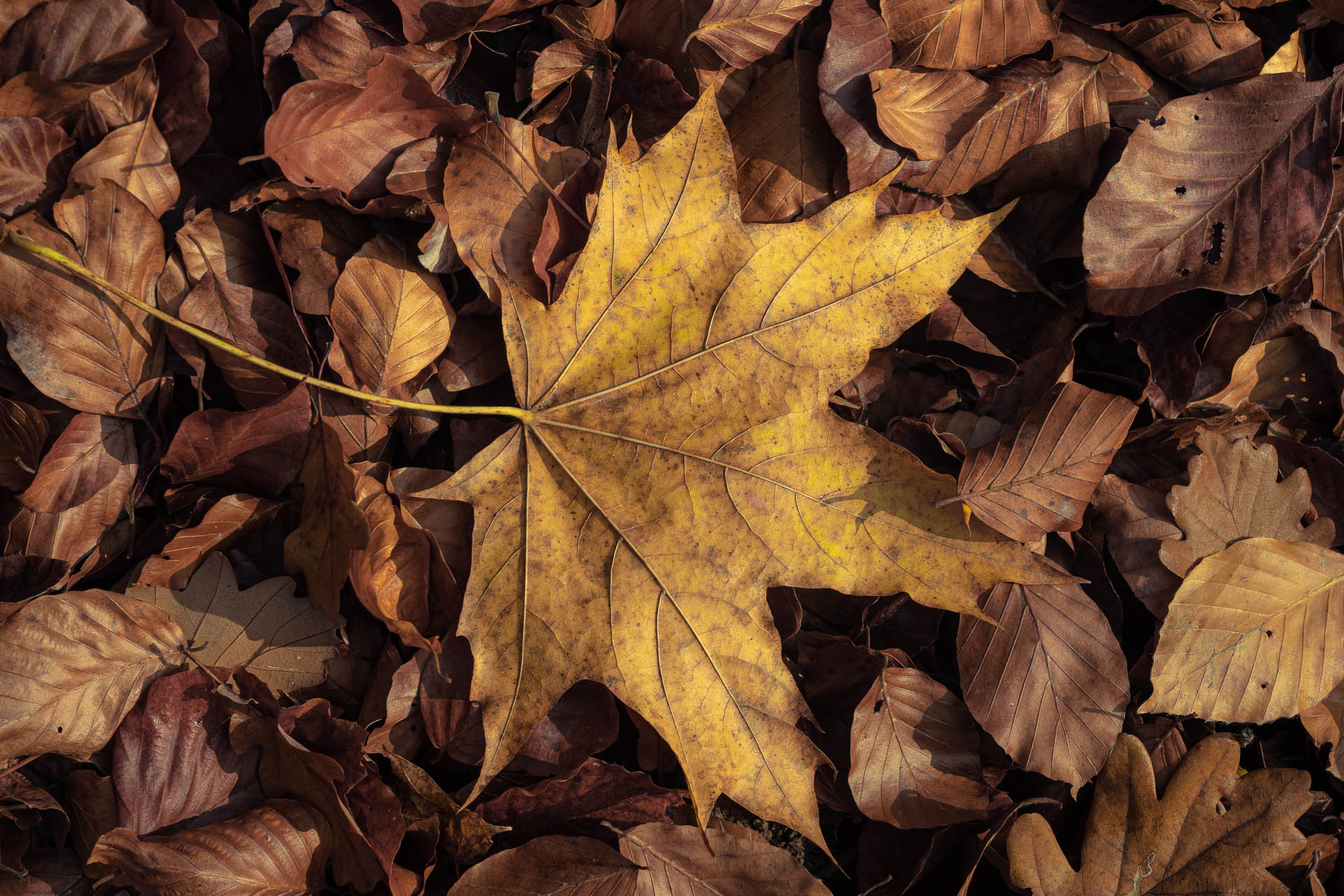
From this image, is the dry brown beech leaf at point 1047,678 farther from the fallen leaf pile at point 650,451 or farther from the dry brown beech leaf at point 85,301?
the dry brown beech leaf at point 85,301

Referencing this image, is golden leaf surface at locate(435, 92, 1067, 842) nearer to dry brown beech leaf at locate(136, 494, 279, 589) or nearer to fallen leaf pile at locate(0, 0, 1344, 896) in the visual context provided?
fallen leaf pile at locate(0, 0, 1344, 896)

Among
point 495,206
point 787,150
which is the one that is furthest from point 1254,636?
point 495,206

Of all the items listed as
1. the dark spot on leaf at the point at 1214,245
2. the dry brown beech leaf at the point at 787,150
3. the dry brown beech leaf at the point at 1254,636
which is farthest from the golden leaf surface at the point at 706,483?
the dark spot on leaf at the point at 1214,245

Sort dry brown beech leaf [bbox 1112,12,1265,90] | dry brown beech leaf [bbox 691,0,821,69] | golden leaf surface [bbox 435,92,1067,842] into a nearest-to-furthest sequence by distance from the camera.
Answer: golden leaf surface [bbox 435,92,1067,842]
dry brown beech leaf [bbox 691,0,821,69]
dry brown beech leaf [bbox 1112,12,1265,90]

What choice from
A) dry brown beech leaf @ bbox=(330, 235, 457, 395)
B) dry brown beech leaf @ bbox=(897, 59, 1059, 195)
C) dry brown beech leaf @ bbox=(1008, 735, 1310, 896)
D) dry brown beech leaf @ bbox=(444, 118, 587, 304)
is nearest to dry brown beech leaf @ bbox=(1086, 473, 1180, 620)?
dry brown beech leaf @ bbox=(1008, 735, 1310, 896)

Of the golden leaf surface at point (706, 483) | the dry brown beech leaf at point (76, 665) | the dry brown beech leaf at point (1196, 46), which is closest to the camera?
Result: the golden leaf surface at point (706, 483)

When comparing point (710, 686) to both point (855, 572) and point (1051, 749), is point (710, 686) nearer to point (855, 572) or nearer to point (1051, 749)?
point (855, 572)
